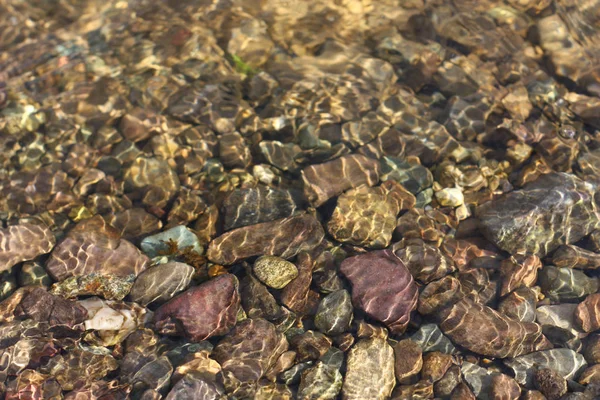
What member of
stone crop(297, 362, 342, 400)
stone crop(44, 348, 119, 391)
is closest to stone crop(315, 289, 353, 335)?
stone crop(297, 362, 342, 400)

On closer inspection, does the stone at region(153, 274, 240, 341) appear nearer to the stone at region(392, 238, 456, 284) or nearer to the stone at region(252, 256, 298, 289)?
the stone at region(252, 256, 298, 289)

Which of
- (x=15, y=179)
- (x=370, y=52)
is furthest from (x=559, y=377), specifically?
(x=15, y=179)

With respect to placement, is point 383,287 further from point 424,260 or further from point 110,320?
point 110,320

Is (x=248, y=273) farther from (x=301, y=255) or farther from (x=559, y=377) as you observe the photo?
(x=559, y=377)

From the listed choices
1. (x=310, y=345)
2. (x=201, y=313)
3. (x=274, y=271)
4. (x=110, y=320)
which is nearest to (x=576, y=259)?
(x=310, y=345)

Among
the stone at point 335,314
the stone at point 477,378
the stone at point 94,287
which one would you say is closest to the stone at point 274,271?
the stone at point 335,314
